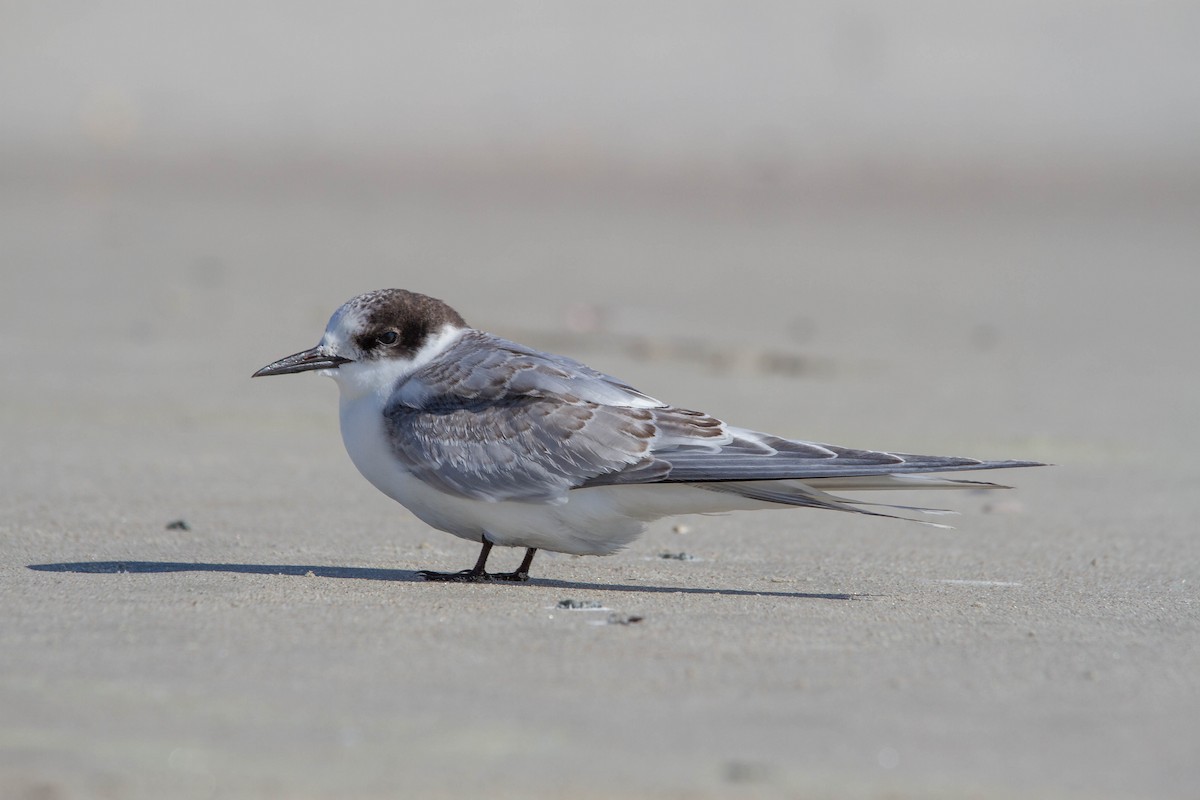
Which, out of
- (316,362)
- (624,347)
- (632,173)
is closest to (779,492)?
(316,362)

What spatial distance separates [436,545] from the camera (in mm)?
4988

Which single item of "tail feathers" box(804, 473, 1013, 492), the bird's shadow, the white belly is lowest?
the bird's shadow

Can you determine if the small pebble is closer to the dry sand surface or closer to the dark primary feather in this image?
the dry sand surface

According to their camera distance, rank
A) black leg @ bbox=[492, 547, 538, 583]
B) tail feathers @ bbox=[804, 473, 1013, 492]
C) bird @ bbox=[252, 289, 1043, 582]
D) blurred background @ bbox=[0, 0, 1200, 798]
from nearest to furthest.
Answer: blurred background @ bbox=[0, 0, 1200, 798] → tail feathers @ bbox=[804, 473, 1013, 492] → bird @ bbox=[252, 289, 1043, 582] → black leg @ bbox=[492, 547, 538, 583]

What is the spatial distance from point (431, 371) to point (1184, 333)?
6273 mm

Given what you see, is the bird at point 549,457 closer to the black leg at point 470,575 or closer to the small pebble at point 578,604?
the black leg at point 470,575

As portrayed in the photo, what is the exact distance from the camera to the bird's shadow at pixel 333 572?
4184 millimetres

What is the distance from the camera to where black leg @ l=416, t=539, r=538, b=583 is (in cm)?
429

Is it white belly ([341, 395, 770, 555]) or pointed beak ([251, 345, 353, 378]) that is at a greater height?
pointed beak ([251, 345, 353, 378])

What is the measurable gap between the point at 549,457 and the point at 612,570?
492 millimetres

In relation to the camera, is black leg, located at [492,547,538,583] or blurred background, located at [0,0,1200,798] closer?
blurred background, located at [0,0,1200,798]

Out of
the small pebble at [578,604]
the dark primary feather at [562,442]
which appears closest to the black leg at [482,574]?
the dark primary feather at [562,442]

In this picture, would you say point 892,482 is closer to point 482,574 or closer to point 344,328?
point 482,574

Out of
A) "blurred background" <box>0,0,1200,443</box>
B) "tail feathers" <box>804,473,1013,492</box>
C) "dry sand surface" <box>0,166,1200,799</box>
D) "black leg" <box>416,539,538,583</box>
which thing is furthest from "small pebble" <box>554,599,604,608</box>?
"blurred background" <box>0,0,1200,443</box>
